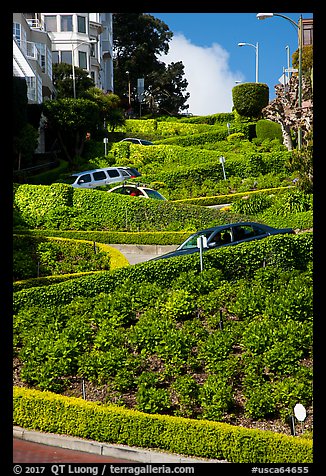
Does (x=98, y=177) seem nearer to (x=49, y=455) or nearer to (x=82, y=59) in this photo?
(x=49, y=455)

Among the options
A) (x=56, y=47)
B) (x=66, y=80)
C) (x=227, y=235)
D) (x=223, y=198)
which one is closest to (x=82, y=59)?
(x=56, y=47)

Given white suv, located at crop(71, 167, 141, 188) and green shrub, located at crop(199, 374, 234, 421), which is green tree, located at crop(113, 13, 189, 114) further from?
green shrub, located at crop(199, 374, 234, 421)

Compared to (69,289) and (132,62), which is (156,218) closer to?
(69,289)

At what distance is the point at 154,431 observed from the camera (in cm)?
1066

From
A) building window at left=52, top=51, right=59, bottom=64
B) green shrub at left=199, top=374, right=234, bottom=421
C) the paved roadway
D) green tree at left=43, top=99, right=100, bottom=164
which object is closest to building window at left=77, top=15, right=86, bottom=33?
building window at left=52, top=51, right=59, bottom=64

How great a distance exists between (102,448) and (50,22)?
180 feet

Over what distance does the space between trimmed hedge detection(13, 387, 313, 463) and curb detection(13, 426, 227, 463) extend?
0.32 feet

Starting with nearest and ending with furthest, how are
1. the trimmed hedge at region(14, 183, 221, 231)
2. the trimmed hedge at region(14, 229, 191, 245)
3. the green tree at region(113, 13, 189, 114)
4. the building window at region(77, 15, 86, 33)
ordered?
1. the trimmed hedge at region(14, 229, 191, 245)
2. the trimmed hedge at region(14, 183, 221, 231)
3. the building window at region(77, 15, 86, 33)
4. the green tree at region(113, 13, 189, 114)

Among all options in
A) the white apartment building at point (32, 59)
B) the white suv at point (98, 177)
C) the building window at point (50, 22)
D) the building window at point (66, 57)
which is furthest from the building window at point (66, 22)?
the white suv at point (98, 177)

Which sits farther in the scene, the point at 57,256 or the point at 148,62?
the point at 148,62

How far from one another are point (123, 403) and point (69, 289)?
3638mm

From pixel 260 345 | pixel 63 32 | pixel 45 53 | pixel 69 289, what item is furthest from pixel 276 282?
pixel 63 32

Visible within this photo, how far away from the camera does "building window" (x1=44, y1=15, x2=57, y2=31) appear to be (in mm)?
61781
